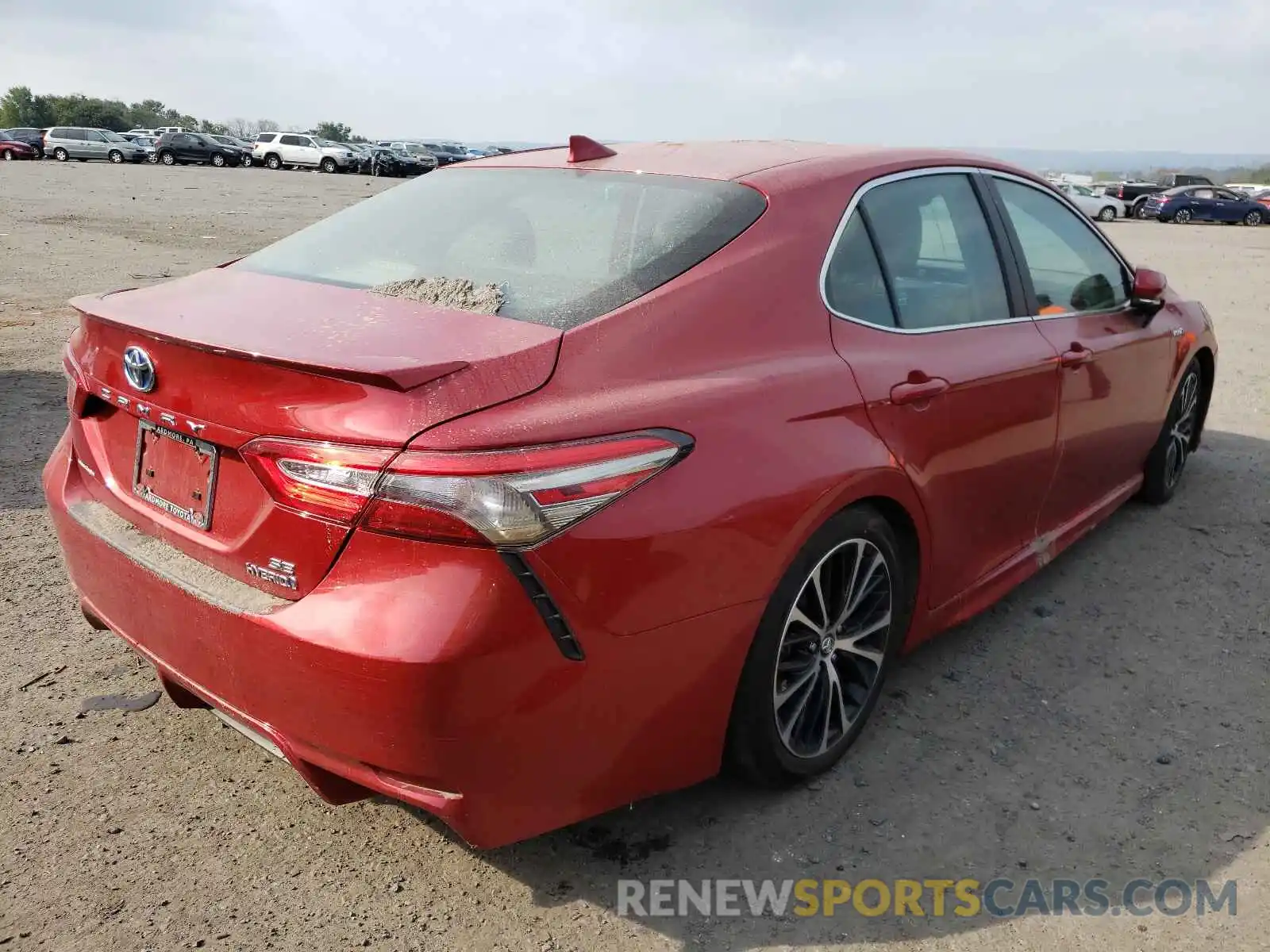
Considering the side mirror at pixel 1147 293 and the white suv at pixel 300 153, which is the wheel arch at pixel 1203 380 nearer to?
the side mirror at pixel 1147 293

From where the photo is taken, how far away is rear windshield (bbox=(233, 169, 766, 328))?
252cm

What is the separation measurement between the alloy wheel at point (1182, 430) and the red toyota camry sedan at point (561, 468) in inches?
82.8

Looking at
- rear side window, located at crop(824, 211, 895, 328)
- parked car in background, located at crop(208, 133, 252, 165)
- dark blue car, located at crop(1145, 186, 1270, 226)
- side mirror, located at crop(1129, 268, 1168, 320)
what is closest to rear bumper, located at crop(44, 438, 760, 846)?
rear side window, located at crop(824, 211, 895, 328)

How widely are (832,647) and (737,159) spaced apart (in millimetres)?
1432

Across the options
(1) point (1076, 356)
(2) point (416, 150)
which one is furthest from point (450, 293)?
(2) point (416, 150)

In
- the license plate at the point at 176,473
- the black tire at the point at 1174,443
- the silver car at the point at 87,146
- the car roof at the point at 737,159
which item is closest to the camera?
the license plate at the point at 176,473

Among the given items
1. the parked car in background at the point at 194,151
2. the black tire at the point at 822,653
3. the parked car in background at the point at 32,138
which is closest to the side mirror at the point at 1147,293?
the black tire at the point at 822,653

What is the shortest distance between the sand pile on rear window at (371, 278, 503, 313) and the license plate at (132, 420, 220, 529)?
1.93ft

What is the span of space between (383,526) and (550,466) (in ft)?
1.14

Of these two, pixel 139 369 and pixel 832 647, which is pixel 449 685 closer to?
pixel 139 369

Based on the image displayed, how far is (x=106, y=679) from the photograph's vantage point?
3.34 metres

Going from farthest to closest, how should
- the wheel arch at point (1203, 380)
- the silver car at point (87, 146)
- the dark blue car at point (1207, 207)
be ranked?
1. the silver car at point (87, 146)
2. the dark blue car at point (1207, 207)
3. the wheel arch at point (1203, 380)

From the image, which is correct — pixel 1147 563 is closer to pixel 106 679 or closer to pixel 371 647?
pixel 371 647

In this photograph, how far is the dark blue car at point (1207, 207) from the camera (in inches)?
1390
